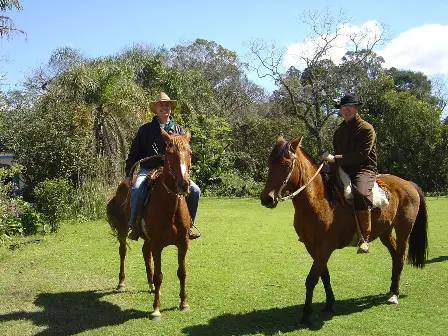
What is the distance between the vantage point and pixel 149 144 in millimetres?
6254

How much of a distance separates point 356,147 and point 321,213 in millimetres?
1024

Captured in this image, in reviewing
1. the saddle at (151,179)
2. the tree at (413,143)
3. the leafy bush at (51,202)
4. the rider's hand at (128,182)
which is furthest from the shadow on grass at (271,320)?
the tree at (413,143)

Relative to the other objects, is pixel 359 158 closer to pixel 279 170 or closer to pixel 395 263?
pixel 279 170

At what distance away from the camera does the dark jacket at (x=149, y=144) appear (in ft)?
20.4

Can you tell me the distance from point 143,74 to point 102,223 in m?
12.7

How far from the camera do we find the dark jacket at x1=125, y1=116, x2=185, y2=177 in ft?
20.4

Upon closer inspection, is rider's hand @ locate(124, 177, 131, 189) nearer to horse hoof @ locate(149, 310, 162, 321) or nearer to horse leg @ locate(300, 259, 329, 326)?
horse hoof @ locate(149, 310, 162, 321)

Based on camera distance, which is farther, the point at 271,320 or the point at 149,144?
the point at 149,144

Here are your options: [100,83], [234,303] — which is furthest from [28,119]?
[234,303]

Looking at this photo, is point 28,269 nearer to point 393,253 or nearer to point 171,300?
point 171,300

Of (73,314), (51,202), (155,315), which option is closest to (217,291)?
(155,315)

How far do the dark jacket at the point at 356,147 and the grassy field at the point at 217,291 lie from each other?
1.89 metres

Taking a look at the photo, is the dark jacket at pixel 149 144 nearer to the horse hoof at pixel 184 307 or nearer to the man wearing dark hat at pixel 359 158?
the horse hoof at pixel 184 307

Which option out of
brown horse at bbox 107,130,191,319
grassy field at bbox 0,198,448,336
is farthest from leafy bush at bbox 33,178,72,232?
brown horse at bbox 107,130,191,319
